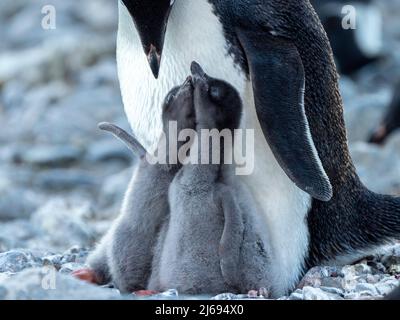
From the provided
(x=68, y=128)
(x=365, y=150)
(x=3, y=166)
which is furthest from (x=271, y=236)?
(x=68, y=128)

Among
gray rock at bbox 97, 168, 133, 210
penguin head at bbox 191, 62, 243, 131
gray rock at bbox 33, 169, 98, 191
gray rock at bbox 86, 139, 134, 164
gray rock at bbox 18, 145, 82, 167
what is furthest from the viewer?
gray rock at bbox 86, 139, 134, 164

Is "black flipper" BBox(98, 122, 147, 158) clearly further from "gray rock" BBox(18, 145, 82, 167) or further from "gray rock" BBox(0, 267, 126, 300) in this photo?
"gray rock" BBox(18, 145, 82, 167)

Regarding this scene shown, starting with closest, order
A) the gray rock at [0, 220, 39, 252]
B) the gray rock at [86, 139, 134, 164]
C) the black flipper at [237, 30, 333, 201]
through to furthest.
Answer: the black flipper at [237, 30, 333, 201], the gray rock at [0, 220, 39, 252], the gray rock at [86, 139, 134, 164]

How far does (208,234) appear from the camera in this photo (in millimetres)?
4082

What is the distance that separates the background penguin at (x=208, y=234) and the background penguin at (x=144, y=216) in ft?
0.16

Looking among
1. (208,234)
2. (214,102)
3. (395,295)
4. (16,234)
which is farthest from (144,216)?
(16,234)

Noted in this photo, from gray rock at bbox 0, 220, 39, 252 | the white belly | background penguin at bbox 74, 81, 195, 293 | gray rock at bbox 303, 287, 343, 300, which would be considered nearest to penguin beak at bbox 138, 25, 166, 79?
the white belly

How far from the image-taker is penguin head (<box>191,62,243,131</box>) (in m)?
4.14

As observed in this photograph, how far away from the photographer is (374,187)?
7516 millimetres

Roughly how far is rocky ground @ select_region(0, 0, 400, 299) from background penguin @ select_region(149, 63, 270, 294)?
0.13 meters

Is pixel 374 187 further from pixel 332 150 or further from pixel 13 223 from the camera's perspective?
pixel 332 150

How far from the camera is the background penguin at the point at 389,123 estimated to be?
9.70 m

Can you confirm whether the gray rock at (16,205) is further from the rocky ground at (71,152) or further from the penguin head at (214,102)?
the penguin head at (214,102)

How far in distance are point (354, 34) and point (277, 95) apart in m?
9.89
